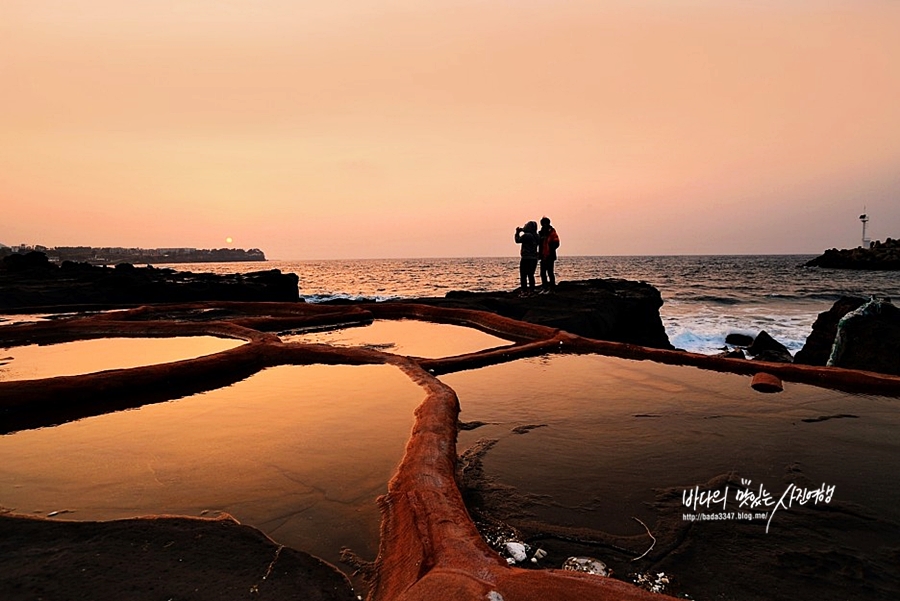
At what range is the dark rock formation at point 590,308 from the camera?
12.8 m

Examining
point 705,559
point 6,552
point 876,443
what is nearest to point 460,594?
point 705,559

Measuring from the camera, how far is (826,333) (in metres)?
10.8

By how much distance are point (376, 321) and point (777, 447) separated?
11.6 metres

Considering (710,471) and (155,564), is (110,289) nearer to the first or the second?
(155,564)

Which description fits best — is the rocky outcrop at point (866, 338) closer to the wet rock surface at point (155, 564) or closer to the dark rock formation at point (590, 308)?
the dark rock formation at point (590, 308)

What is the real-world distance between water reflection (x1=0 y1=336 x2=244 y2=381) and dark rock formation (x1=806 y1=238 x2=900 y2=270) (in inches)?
3765

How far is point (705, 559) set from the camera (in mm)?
2650

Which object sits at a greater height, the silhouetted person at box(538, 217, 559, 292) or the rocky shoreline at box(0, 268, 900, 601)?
the silhouetted person at box(538, 217, 559, 292)

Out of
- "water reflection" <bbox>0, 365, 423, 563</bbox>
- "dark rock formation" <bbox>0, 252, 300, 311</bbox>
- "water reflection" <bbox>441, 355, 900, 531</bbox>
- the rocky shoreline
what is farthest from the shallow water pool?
"dark rock formation" <bbox>0, 252, 300, 311</bbox>

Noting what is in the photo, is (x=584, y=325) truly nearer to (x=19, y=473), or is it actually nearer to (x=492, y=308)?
(x=492, y=308)

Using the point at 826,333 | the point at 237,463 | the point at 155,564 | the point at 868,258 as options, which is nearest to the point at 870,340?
the point at 826,333

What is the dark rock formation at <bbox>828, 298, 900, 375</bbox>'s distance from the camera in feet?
28.0

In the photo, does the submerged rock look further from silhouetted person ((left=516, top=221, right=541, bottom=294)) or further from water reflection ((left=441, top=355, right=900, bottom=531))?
silhouetted person ((left=516, top=221, right=541, bottom=294))

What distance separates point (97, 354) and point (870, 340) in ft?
48.4
